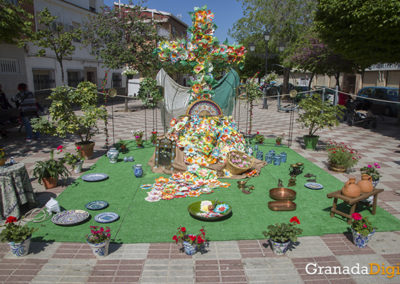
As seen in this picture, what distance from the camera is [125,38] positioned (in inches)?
890

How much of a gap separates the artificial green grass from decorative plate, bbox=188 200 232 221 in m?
0.12

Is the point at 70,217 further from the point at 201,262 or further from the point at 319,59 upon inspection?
the point at 319,59

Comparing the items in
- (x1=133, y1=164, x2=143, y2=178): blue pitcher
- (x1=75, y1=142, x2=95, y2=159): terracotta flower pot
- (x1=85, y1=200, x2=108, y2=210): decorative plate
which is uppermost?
(x1=75, y1=142, x2=95, y2=159): terracotta flower pot

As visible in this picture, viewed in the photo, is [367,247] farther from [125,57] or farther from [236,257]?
[125,57]

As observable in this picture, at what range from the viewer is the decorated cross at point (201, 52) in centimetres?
991

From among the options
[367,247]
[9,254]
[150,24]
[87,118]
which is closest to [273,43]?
[150,24]

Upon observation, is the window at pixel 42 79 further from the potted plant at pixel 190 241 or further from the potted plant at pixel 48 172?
the potted plant at pixel 190 241

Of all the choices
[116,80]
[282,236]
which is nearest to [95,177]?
[282,236]

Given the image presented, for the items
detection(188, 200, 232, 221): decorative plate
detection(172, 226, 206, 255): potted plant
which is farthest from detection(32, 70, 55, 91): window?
detection(172, 226, 206, 255): potted plant

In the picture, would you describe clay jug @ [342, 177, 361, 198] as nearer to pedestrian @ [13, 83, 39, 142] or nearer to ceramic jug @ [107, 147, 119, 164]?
ceramic jug @ [107, 147, 119, 164]

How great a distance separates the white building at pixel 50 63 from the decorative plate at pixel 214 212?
17.7m

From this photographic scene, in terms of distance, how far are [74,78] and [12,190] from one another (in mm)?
23075

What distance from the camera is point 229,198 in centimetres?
796

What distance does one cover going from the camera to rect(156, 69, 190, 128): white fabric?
39.4 ft
